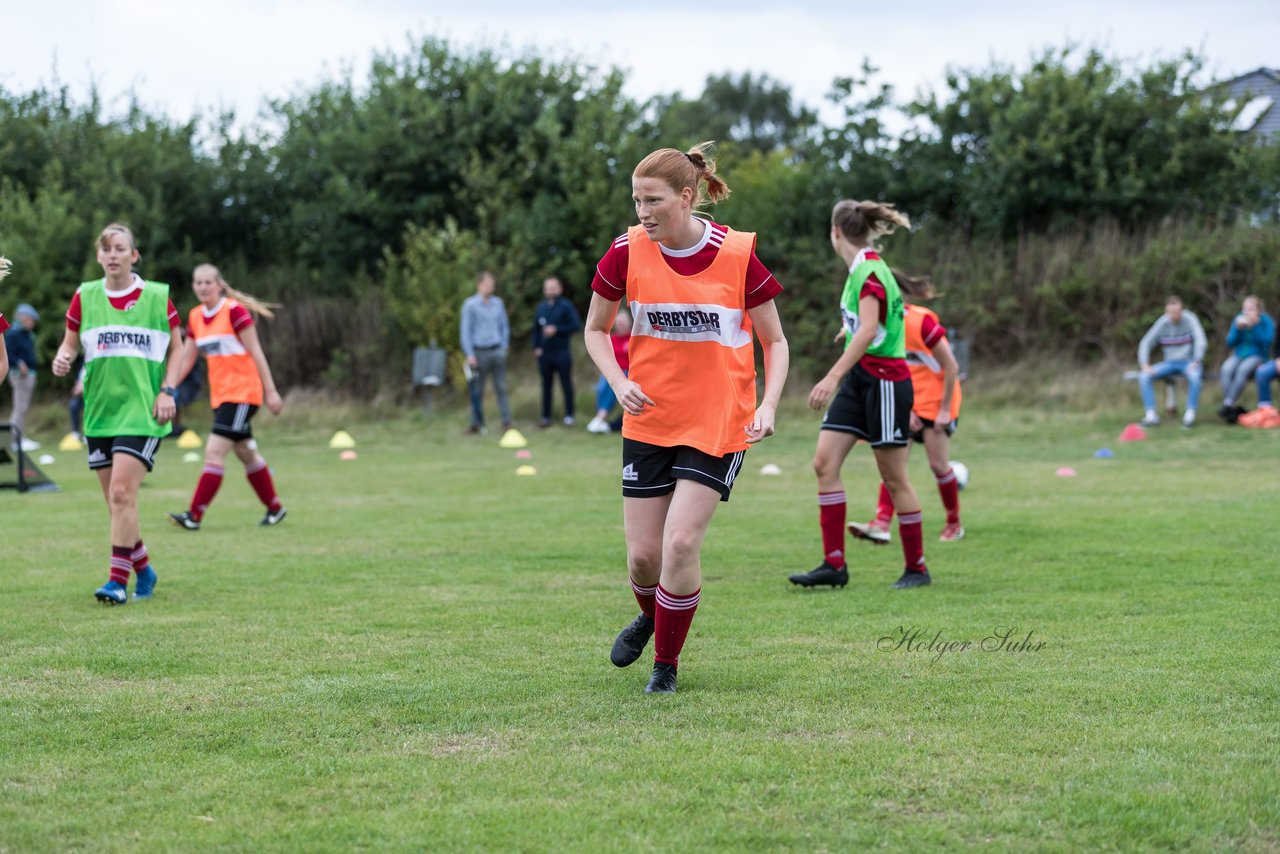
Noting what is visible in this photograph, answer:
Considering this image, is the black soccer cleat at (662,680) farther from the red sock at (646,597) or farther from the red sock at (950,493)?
the red sock at (950,493)

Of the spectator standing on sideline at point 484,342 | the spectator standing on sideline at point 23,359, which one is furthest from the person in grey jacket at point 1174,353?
the spectator standing on sideline at point 23,359

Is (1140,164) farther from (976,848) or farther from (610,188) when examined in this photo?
(976,848)

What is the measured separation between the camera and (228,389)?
10.5 metres

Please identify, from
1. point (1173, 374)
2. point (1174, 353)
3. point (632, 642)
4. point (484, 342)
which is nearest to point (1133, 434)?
point (1173, 374)

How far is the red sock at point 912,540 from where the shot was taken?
301 inches

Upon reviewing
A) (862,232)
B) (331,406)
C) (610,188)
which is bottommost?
(331,406)

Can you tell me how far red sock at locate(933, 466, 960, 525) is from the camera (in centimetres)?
936

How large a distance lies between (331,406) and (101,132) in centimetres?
724

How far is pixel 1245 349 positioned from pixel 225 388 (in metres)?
13.8

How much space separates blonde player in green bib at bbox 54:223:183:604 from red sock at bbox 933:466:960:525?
502 centimetres

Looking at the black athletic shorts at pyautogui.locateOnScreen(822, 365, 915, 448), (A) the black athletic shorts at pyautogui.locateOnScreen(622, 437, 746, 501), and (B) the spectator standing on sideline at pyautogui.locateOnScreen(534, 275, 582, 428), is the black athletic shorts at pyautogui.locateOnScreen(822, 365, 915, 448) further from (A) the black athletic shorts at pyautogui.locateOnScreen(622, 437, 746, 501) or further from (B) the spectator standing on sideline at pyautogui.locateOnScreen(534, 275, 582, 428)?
(B) the spectator standing on sideline at pyautogui.locateOnScreen(534, 275, 582, 428)

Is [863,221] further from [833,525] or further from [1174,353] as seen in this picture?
[1174,353]

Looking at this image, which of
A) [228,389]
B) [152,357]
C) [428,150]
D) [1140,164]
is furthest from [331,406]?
[152,357]

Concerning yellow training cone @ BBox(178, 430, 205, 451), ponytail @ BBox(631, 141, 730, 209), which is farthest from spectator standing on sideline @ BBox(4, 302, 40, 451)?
ponytail @ BBox(631, 141, 730, 209)
